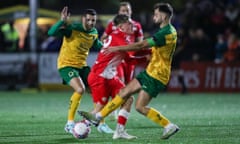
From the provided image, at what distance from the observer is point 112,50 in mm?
12094

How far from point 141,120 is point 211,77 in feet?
32.2

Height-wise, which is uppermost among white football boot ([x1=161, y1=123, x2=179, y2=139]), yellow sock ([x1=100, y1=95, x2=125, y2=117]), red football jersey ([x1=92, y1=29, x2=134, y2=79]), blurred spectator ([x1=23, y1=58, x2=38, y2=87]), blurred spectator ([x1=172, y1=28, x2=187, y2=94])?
red football jersey ([x1=92, y1=29, x2=134, y2=79])

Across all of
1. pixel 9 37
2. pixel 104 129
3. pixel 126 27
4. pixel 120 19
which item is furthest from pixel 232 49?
pixel 120 19

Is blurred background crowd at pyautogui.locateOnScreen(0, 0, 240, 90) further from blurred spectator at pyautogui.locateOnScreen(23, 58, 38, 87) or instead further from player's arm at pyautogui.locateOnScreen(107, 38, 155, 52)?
player's arm at pyautogui.locateOnScreen(107, 38, 155, 52)

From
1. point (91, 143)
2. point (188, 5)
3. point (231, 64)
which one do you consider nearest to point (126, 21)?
point (91, 143)

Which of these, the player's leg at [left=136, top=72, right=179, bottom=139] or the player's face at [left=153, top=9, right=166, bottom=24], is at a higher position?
the player's face at [left=153, top=9, right=166, bottom=24]

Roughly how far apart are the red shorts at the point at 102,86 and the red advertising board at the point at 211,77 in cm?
1174

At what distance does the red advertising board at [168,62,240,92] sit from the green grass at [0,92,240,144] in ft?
3.06

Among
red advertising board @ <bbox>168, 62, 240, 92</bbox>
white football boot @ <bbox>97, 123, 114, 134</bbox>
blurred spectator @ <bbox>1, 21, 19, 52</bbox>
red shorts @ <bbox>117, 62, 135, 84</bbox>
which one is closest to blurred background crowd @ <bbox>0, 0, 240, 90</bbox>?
blurred spectator @ <bbox>1, 21, 19, 52</bbox>

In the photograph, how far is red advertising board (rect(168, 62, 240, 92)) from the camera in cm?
2569

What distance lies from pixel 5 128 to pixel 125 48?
3.41m

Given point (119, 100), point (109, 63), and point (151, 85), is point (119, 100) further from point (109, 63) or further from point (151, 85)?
point (109, 63)

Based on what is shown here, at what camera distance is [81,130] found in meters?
12.5

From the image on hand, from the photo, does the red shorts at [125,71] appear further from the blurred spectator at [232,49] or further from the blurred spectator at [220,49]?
the blurred spectator at [220,49]
